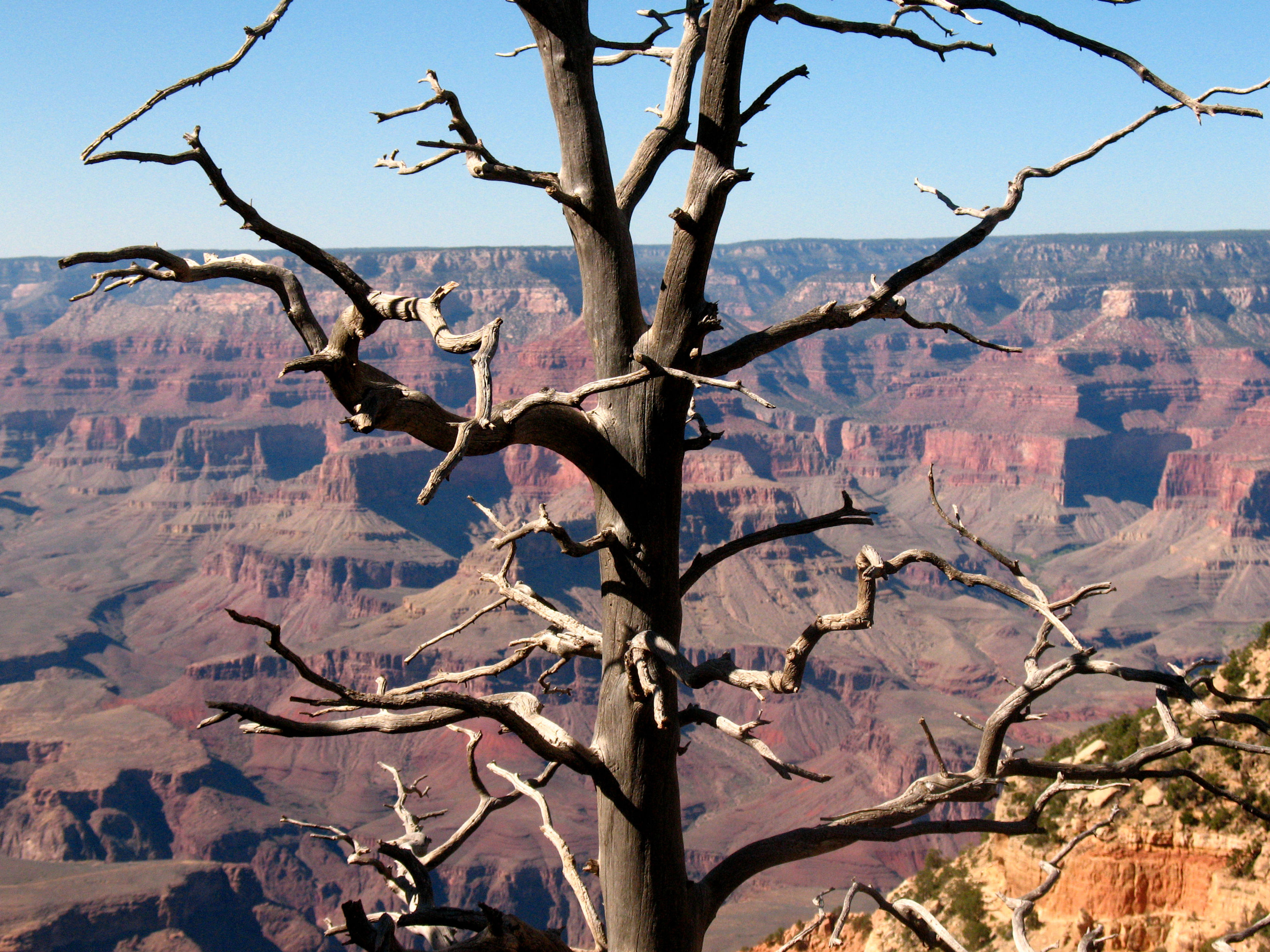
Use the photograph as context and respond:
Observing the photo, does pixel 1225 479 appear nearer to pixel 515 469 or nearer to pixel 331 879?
pixel 515 469

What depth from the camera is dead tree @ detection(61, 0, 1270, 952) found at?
2955 mm

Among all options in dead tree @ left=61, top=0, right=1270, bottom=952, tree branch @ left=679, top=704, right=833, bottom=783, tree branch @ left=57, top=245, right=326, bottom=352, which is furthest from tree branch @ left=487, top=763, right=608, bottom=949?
tree branch @ left=57, top=245, right=326, bottom=352

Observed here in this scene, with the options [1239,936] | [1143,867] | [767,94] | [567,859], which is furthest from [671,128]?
[1143,867]

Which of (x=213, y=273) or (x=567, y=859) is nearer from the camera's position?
(x=213, y=273)

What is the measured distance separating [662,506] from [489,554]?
3498 inches

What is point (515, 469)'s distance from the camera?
120500 mm

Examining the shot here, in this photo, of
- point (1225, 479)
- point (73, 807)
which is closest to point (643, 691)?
point (73, 807)

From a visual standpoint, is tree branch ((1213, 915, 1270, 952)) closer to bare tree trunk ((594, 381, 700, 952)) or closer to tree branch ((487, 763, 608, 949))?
bare tree trunk ((594, 381, 700, 952))

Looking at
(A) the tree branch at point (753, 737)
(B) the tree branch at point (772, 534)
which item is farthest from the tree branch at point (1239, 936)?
(B) the tree branch at point (772, 534)

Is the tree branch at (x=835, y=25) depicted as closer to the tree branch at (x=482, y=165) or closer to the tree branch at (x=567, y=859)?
the tree branch at (x=482, y=165)

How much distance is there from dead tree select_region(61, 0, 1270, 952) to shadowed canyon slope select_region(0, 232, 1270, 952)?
3.59 meters

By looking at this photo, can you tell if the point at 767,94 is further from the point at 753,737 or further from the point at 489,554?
the point at 489,554

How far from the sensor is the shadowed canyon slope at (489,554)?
63219 millimetres

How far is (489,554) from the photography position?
299 feet
